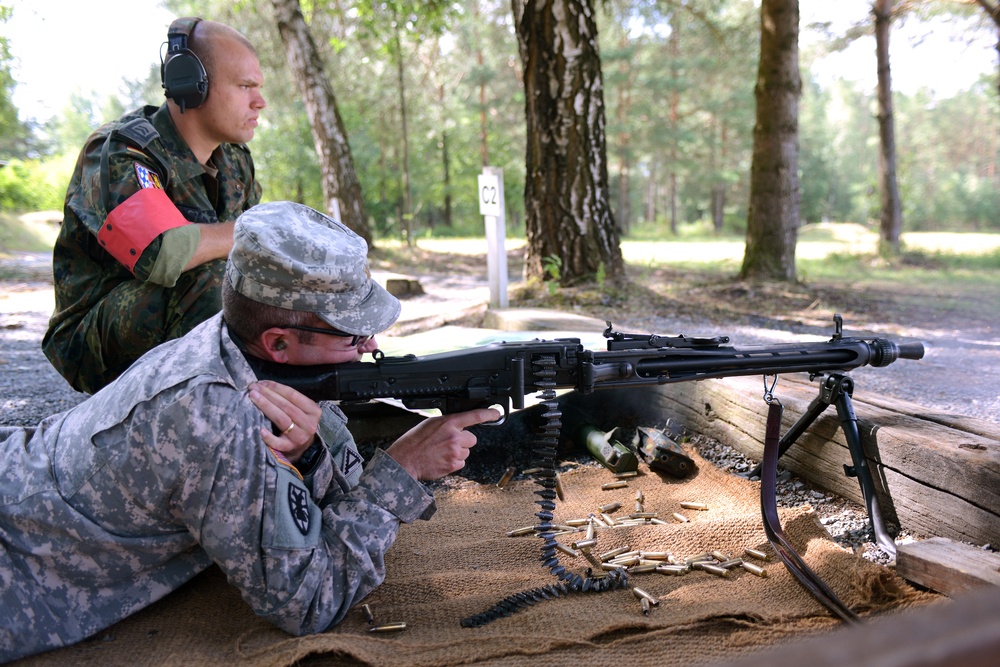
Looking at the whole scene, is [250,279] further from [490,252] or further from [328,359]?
[490,252]

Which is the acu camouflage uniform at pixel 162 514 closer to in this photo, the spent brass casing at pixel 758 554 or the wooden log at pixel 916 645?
the spent brass casing at pixel 758 554

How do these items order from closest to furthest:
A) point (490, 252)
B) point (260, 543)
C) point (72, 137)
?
1. point (260, 543)
2. point (490, 252)
3. point (72, 137)

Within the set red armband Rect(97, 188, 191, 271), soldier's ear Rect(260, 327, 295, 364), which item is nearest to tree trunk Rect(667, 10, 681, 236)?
red armband Rect(97, 188, 191, 271)

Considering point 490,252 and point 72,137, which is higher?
point 72,137

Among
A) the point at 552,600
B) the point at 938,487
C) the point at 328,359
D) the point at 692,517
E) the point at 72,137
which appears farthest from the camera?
the point at 72,137

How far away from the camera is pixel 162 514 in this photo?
6.59 feet

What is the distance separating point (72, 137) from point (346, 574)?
94937 mm

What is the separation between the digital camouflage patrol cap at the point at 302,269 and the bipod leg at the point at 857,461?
1.91m

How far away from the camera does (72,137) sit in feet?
267

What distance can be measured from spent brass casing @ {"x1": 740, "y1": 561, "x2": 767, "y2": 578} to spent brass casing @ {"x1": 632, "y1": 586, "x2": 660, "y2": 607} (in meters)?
0.41

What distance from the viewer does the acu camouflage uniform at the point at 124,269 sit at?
3.21m

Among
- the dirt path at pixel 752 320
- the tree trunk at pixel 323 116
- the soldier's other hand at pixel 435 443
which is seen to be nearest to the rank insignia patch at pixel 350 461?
the soldier's other hand at pixel 435 443

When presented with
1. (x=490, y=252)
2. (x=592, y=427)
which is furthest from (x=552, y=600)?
(x=490, y=252)

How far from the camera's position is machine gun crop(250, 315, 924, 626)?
220cm
